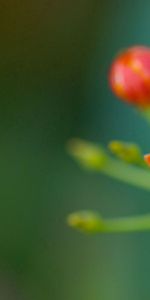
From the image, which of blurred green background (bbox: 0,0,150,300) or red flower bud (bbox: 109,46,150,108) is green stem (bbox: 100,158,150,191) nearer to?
red flower bud (bbox: 109,46,150,108)

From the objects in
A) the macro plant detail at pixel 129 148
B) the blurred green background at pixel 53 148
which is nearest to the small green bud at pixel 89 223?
the macro plant detail at pixel 129 148

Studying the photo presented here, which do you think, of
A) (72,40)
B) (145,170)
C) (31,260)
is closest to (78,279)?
(31,260)

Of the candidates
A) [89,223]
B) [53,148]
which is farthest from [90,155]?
[53,148]

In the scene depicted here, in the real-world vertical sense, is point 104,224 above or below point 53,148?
below

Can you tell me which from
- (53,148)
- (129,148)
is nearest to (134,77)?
(129,148)

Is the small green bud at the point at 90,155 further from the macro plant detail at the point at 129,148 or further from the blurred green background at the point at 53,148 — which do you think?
the blurred green background at the point at 53,148

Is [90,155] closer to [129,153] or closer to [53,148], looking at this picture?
[129,153]

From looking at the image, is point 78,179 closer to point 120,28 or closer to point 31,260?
point 31,260

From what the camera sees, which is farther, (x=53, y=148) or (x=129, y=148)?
(x=53, y=148)
